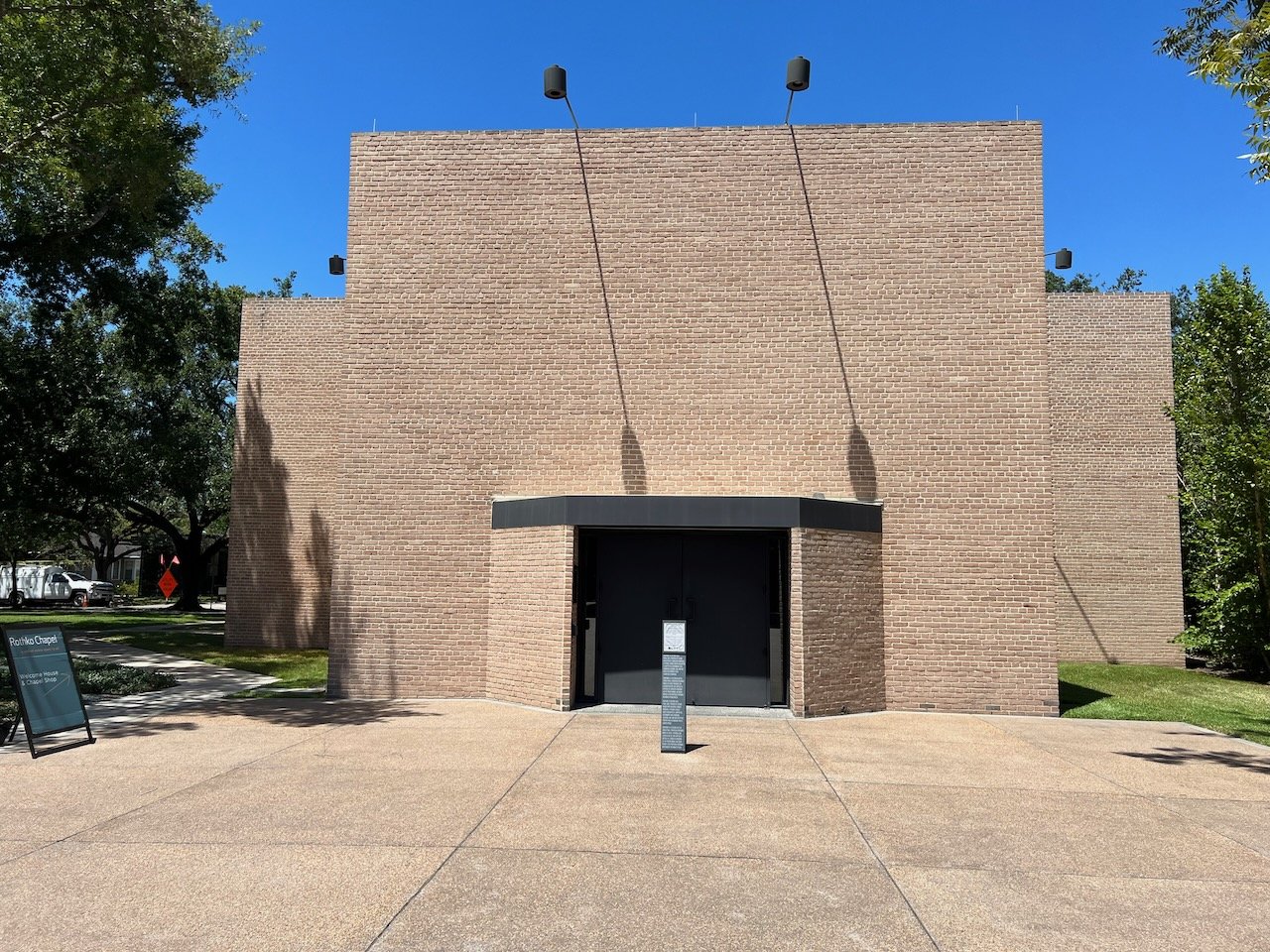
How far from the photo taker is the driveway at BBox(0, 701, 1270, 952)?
14.1 ft

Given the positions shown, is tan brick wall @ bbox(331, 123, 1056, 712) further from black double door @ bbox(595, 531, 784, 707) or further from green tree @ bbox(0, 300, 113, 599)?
green tree @ bbox(0, 300, 113, 599)

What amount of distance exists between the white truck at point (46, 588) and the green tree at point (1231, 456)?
152 ft

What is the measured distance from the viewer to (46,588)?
132ft

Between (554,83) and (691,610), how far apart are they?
25.8 ft

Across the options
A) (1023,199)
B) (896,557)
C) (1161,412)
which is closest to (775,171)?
(1023,199)

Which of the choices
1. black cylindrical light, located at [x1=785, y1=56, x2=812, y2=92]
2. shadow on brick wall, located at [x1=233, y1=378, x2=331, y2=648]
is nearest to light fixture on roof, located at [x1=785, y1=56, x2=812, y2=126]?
black cylindrical light, located at [x1=785, y1=56, x2=812, y2=92]

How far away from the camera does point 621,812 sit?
638 centimetres

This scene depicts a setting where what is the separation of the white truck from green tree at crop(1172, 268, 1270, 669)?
46271 mm

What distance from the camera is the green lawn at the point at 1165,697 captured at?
11.9 metres

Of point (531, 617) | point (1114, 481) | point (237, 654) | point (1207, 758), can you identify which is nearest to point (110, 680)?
point (237, 654)

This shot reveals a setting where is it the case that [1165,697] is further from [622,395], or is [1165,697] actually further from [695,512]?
[622,395]

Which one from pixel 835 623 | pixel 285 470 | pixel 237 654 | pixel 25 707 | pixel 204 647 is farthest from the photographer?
A: pixel 285 470

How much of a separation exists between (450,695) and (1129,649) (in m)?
16.2

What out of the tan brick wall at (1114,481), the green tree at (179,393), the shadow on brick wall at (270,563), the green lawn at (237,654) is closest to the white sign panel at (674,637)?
the green lawn at (237,654)
